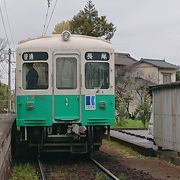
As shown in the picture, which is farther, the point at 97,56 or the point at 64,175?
the point at 97,56

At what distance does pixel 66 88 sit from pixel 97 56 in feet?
3.77

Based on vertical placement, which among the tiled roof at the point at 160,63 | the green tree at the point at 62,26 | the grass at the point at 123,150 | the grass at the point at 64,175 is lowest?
the grass at the point at 64,175

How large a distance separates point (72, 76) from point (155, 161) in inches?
125

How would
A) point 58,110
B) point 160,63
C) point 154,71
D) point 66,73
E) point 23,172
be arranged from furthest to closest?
point 160,63, point 154,71, point 66,73, point 58,110, point 23,172

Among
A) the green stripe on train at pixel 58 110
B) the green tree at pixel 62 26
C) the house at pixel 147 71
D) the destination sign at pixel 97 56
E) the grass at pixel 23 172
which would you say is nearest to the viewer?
the grass at pixel 23 172

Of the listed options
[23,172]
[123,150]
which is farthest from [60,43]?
[123,150]

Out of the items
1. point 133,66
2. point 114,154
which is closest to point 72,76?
point 114,154

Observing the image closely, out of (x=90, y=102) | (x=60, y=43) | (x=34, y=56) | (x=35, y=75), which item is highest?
(x=60, y=43)

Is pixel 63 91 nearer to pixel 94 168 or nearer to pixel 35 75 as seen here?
pixel 35 75

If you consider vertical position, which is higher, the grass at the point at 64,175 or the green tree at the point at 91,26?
the green tree at the point at 91,26

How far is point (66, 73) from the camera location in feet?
41.3

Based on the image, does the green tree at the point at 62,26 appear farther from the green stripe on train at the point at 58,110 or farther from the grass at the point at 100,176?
the grass at the point at 100,176

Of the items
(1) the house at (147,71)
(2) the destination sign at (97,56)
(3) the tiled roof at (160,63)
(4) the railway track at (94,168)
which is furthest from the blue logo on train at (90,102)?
(3) the tiled roof at (160,63)

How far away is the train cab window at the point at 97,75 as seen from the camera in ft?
41.4
